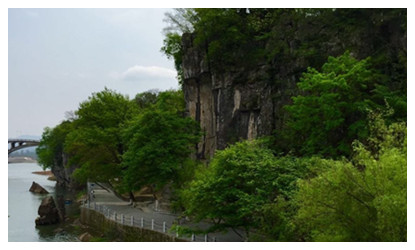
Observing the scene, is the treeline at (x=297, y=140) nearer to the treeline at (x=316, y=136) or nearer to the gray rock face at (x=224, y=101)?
the treeline at (x=316, y=136)

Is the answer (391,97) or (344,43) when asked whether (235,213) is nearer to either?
(391,97)

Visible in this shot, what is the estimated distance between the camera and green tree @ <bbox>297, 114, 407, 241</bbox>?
10531 millimetres

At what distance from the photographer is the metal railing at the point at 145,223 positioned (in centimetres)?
1808

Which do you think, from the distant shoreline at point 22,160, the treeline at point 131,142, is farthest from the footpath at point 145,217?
the distant shoreline at point 22,160

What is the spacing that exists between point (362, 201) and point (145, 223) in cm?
1503

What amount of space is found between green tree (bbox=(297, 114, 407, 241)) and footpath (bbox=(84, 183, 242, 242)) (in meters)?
6.42

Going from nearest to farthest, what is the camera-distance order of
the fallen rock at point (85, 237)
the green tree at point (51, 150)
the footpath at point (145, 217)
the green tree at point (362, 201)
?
1. the green tree at point (362, 201)
2. the footpath at point (145, 217)
3. the fallen rock at point (85, 237)
4. the green tree at point (51, 150)

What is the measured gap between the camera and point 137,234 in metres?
22.8

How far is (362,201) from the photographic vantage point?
36.4 ft

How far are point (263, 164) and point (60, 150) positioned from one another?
49.1 m

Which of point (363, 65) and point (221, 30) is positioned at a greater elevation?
point (221, 30)

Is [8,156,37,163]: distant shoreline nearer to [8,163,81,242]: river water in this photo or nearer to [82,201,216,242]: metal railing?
[8,163,81,242]: river water

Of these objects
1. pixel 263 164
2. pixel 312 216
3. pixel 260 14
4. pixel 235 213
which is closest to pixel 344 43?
pixel 260 14

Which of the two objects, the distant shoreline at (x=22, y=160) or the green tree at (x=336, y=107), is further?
the distant shoreline at (x=22, y=160)
